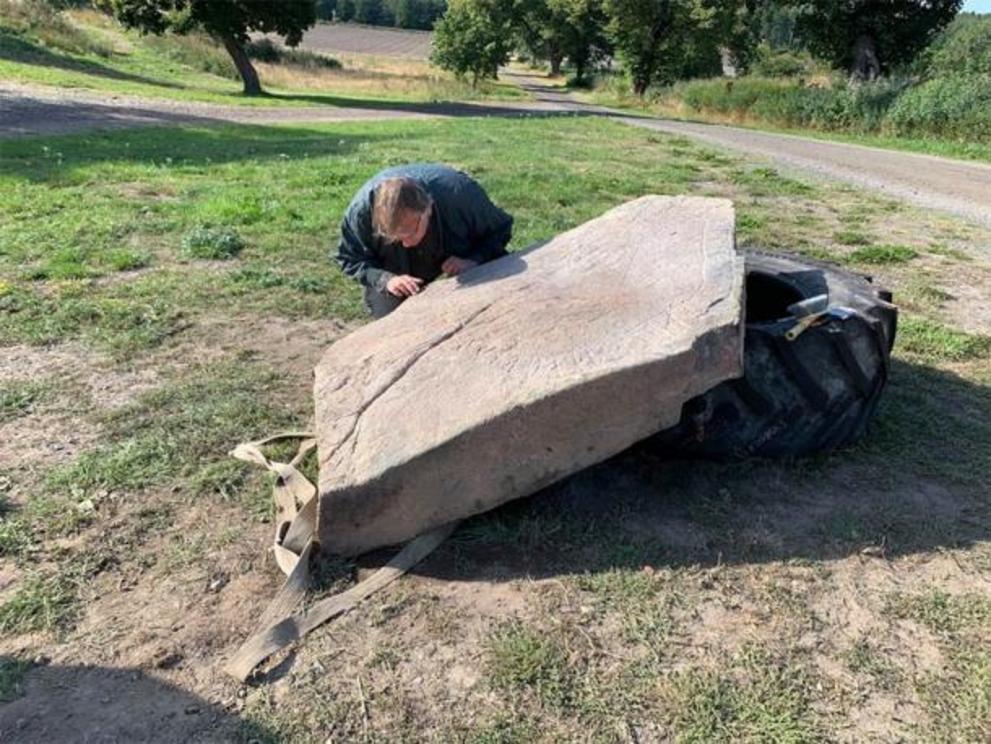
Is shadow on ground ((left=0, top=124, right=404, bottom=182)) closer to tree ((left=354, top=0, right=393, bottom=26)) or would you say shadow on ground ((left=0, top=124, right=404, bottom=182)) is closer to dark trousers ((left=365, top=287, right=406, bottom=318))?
dark trousers ((left=365, top=287, right=406, bottom=318))

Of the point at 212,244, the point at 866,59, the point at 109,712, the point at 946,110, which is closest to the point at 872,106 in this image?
the point at 946,110

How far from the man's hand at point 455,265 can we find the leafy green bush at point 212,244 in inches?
121

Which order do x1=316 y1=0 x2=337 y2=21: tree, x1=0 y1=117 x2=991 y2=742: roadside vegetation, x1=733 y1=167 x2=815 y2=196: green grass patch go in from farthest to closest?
x1=316 y1=0 x2=337 y2=21: tree < x1=733 y1=167 x2=815 y2=196: green grass patch < x1=0 y1=117 x2=991 y2=742: roadside vegetation

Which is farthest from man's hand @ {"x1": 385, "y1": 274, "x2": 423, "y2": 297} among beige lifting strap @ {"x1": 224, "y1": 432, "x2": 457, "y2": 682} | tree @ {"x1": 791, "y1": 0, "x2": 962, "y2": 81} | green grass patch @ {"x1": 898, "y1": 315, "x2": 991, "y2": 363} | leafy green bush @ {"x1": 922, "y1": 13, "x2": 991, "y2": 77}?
leafy green bush @ {"x1": 922, "y1": 13, "x2": 991, "y2": 77}

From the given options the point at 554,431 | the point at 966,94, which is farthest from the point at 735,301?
the point at 966,94

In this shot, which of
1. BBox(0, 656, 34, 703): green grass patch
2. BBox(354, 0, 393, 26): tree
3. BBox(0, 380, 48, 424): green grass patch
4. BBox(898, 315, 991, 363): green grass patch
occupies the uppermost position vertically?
BBox(354, 0, 393, 26): tree

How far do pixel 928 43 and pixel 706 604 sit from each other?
36001 mm

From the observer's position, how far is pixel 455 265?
14.0 feet

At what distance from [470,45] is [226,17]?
860 inches

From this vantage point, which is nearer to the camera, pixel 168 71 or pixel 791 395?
pixel 791 395

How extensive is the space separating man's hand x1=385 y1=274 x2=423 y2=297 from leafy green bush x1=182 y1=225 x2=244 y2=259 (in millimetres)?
3057

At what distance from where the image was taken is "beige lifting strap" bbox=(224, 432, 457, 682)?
8.50ft

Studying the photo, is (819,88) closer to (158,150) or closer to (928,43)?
(928,43)

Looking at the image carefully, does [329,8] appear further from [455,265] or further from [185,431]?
[185,431]
